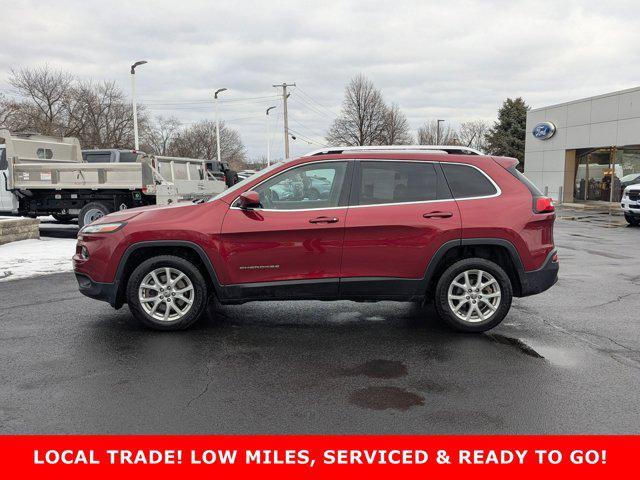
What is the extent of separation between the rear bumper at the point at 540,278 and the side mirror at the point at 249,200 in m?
2.75

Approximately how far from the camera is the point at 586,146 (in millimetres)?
30141

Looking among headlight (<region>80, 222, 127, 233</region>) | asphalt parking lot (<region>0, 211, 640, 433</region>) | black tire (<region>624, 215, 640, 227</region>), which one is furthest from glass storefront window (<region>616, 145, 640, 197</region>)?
headlight (<region>80, 222, 127, 233</region>)

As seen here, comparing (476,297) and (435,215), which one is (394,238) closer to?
(435,215)

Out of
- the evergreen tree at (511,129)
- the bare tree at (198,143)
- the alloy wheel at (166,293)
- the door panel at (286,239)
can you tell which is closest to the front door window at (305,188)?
the door panel at (286,239)

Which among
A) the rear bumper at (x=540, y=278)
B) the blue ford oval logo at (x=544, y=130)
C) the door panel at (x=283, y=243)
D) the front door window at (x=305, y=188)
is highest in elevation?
the blue ford oval logo at (x=544, y=130)

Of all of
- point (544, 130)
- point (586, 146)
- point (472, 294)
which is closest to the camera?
point (472, 294)

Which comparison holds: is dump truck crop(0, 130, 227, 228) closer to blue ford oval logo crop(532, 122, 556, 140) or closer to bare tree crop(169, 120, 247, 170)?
blue ford oval logo crop(532, 122, 556, 140)

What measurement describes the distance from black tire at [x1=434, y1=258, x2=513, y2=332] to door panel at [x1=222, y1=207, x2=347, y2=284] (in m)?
1.08

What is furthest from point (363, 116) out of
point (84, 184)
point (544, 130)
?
point (84, 184)

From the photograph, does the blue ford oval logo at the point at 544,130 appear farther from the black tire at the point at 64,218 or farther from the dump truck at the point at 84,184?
the black tire at the point at 64,218

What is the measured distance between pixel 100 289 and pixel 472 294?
3728 mm
